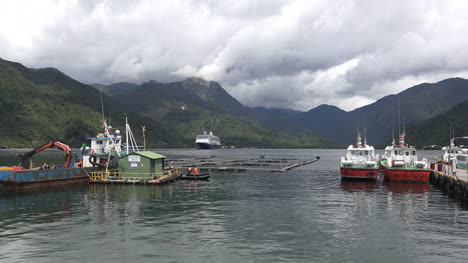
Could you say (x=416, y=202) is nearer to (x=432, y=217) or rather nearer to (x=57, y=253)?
(x=432, y=217)

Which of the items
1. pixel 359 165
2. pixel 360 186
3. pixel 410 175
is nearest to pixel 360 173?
pixel 359 165

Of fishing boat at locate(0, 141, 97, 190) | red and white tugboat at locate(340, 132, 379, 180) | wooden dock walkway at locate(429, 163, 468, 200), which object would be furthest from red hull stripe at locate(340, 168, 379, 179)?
fishing boat at locate(0, 141, 97, 190)

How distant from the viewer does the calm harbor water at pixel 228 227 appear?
23.0 metres

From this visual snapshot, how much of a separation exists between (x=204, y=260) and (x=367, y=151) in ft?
186

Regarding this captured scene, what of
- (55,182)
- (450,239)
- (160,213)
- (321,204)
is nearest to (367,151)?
(321,204)

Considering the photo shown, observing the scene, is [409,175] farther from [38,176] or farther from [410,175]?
[38,176]

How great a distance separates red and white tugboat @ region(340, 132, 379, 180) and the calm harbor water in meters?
14.7

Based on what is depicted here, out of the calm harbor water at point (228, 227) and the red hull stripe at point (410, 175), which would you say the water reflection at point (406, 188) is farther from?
the calm harbor water at point (228, 227)

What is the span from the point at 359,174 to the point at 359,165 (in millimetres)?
1894

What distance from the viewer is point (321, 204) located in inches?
1735

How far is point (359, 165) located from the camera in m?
68.6

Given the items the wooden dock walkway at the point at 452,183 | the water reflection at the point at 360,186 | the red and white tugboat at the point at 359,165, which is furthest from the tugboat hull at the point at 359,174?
the wooden dock walkway at the point at 452,183

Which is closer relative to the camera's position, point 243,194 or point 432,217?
point 432,217

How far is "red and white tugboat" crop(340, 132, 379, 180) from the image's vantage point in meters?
67.0
